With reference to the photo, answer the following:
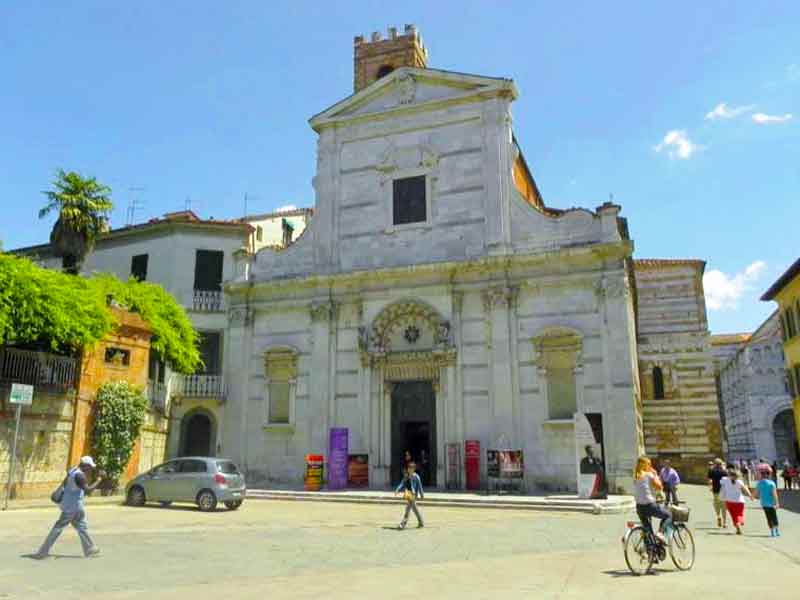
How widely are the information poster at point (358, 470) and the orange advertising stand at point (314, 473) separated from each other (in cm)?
105

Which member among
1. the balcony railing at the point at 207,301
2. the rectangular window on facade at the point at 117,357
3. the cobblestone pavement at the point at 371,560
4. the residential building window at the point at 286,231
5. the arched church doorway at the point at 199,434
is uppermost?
the residential building window at the point at 286,231

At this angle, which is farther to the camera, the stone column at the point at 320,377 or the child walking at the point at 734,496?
the stone column at the point at 320,377

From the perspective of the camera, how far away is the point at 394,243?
1046 inches

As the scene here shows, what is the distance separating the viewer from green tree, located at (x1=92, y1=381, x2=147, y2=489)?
21.2 m

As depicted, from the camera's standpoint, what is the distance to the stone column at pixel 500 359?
23.1 m

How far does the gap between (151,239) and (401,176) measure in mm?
12487

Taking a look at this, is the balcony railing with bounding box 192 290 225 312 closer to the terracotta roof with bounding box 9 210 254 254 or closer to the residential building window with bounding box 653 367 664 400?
the terracotta roof with bounding box 9 210 254 254

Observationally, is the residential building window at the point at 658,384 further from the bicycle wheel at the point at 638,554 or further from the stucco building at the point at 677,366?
the bicycle wheel at the point at 638,554

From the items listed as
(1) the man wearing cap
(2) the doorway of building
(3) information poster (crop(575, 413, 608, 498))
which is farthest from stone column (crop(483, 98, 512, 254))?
(1) the man wearing cap

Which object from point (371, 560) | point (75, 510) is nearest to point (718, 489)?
point (371, 560)

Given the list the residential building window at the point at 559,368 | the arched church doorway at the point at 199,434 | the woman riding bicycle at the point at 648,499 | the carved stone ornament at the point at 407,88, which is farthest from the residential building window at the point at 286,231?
the woman riding bicycle at the point at 648,499

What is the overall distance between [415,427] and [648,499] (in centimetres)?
1606

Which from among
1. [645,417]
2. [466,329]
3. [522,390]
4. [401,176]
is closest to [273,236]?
[401,176]

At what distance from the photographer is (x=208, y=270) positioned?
100 ft
